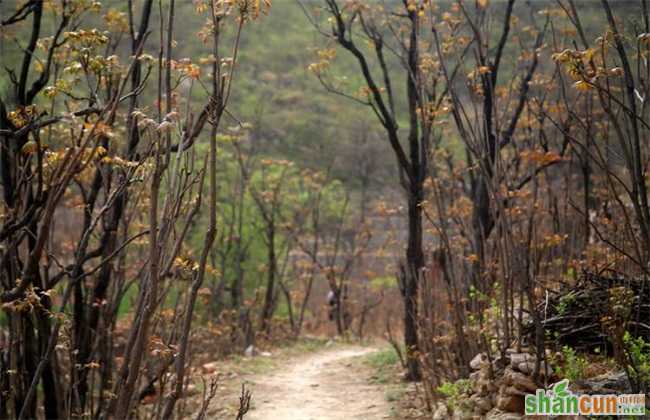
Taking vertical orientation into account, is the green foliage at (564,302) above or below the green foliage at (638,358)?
above

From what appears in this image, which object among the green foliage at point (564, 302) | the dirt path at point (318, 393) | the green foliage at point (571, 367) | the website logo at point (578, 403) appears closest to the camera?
the website logo at point (578, 403)

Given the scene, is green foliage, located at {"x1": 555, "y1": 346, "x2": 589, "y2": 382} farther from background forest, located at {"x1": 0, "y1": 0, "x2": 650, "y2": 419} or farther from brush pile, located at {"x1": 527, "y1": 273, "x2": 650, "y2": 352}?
brush pile, located at {"x1": 527, "y1": 273, "x2": 650, "y2": 352}

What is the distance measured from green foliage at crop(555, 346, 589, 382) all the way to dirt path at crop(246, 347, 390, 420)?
2.27 meters

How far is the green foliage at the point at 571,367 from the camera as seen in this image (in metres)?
4.20

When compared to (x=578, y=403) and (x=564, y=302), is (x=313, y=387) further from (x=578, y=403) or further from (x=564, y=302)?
(x=578, y=403)

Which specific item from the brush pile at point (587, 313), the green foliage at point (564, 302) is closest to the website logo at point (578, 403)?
the brush pile at point (587, 313)

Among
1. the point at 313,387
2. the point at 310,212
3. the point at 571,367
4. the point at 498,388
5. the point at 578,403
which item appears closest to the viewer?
the point at 578,403

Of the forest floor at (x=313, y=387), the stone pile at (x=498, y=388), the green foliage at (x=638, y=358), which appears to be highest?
the green foliage at (x=638, y=358)

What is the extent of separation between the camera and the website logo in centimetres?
364

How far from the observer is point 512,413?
4.44 m

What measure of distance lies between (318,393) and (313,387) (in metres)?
0.44

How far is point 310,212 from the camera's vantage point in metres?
15.9

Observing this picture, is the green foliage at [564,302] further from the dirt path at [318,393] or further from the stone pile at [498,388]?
the dirt path at [318,393]

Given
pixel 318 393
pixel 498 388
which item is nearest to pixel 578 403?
pixel 498 388
